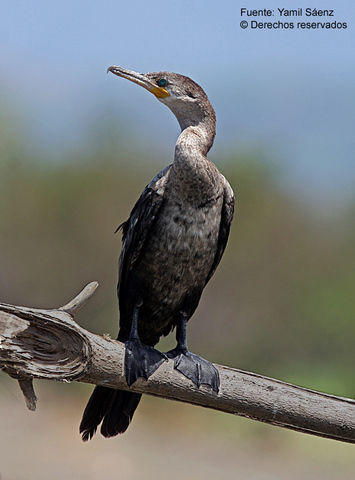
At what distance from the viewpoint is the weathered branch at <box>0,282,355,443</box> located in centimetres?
257

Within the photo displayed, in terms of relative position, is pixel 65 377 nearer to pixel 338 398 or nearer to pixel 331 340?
pixel 338 398

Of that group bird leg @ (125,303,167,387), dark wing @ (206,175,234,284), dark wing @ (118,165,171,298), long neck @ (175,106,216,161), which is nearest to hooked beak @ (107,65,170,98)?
long neck @ (175,106,216,161)

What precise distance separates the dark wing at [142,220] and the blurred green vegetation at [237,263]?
514cm

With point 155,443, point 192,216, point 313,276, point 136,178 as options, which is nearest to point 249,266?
point 313,276

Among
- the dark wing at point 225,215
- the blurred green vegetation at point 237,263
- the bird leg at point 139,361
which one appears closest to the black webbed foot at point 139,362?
the bird leg at point 139,361

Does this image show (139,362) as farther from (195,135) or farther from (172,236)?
(195,135)

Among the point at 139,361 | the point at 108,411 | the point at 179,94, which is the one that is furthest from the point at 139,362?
the point at 179,94

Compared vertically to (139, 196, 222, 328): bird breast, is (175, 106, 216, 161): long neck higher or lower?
higher

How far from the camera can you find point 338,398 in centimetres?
304

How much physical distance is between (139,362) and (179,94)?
54.3 inches

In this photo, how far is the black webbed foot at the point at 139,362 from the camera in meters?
2.88

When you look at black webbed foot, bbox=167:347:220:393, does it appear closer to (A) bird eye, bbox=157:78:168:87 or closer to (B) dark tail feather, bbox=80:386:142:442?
(B) dark tail feather, bbox=80:386:142:442

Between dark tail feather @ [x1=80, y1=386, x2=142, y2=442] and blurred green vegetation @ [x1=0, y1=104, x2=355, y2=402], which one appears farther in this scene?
blurred green vegetation @ [x1=0, y1=104, x2=355, y2=402]

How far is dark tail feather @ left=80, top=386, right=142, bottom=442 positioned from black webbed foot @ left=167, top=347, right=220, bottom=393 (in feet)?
1.23
